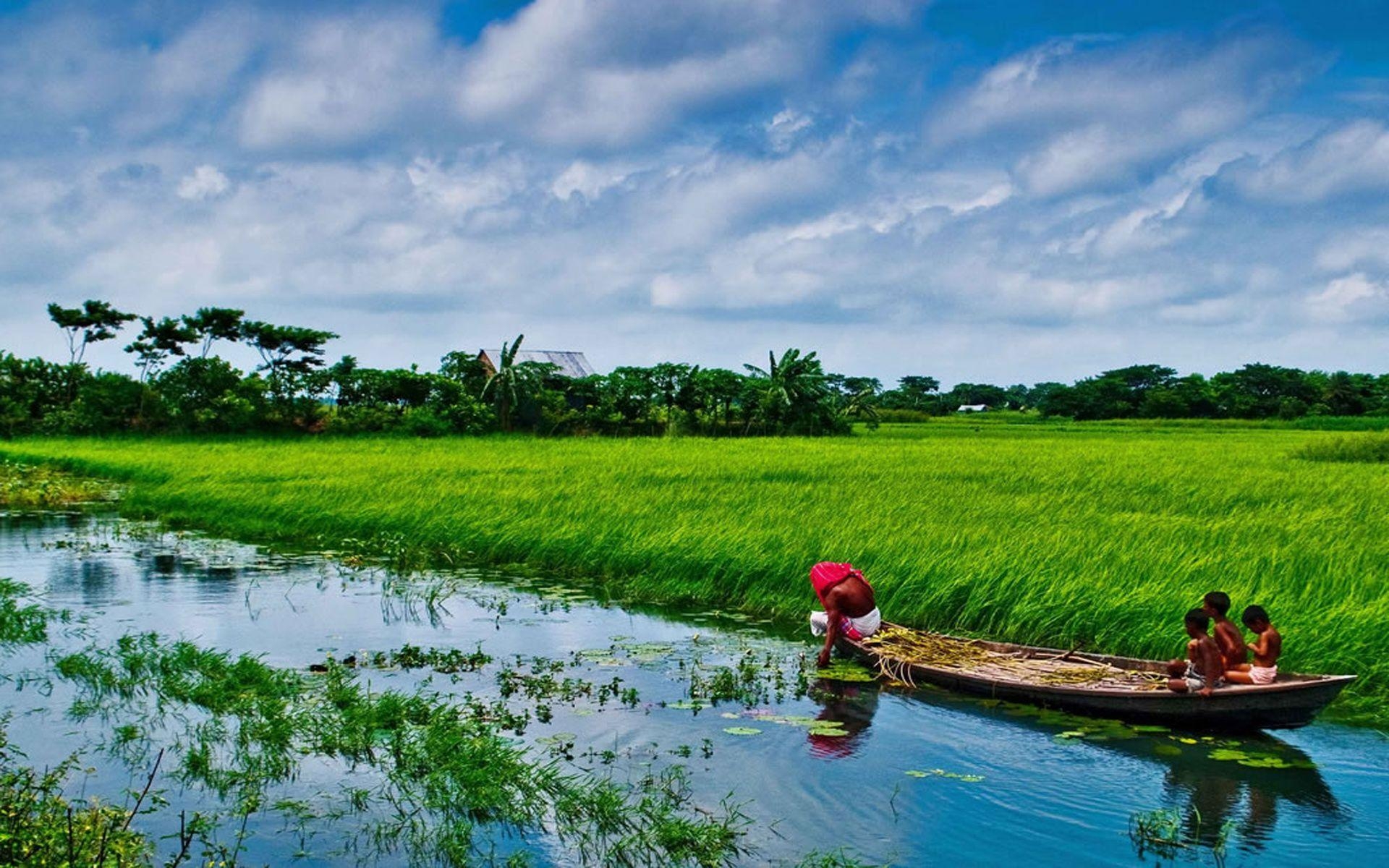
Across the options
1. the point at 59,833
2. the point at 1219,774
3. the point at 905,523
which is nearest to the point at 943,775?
the point at 1219,774

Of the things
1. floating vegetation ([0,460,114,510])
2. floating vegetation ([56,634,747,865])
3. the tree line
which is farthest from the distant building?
floating vegetation ([56,634,747,865])

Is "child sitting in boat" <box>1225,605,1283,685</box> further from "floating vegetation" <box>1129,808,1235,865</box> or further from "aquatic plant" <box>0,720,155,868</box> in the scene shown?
"aquatic plant" <box>0,720,155,868</box>

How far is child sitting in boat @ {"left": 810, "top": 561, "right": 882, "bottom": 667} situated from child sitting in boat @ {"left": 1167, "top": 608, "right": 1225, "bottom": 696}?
213 cm

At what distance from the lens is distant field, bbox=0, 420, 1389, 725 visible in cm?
812

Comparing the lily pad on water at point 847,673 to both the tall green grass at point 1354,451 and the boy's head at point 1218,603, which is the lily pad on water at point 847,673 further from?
the tall green grass at point 1354,451

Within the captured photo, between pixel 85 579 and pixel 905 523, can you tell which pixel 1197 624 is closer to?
pixel 905 523

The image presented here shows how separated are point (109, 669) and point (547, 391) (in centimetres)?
2923

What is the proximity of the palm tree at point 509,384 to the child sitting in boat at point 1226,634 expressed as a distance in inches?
1218

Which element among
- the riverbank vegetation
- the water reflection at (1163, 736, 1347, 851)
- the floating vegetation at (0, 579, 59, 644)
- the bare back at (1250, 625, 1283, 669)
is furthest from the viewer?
the floating vegetation at (0, 579, 59, 644)

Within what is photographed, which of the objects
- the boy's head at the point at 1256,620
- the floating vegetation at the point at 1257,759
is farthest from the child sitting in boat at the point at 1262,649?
the floating vegetation at the point at 1257,759

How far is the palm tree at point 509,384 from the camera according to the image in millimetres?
35781

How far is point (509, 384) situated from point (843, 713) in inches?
1190

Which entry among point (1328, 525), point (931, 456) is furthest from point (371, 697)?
point (931, 456)

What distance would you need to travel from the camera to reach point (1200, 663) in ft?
19.8
